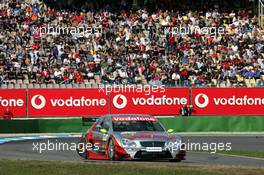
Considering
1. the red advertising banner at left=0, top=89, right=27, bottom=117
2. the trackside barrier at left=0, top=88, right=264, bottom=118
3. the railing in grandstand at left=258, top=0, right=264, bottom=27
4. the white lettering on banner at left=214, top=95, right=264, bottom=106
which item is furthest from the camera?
the railing in grandstand at left=258, top=0, right=264, bottom=27

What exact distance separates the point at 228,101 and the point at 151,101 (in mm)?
4398

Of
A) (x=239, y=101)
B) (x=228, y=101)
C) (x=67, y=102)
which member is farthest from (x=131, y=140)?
(x=239, y=101)

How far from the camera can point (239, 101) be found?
43750 millimetres

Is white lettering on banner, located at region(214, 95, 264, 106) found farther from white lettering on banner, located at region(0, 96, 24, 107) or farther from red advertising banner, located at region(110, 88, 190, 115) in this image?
white lettering on banner, located at region(0, 96, 24, 107)

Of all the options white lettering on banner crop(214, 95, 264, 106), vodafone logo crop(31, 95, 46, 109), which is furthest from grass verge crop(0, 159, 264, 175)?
white lettering on banner crop(214, 95, 264, 106)

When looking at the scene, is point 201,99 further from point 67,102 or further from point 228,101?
point 67,102

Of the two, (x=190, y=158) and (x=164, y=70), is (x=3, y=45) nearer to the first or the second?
(x=164, y=70)

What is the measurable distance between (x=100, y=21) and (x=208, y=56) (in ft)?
20.7

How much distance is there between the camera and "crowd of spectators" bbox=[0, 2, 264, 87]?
131 feet

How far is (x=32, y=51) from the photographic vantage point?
39719 millimetres

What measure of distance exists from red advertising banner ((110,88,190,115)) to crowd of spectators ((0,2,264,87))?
1.01 m

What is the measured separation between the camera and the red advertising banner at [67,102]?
4191cm

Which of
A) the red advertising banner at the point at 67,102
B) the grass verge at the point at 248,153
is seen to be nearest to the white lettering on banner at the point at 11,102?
the red advertising banner at the point at 67,102

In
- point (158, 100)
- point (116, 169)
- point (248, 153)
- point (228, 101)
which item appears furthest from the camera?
point (228, 101)
